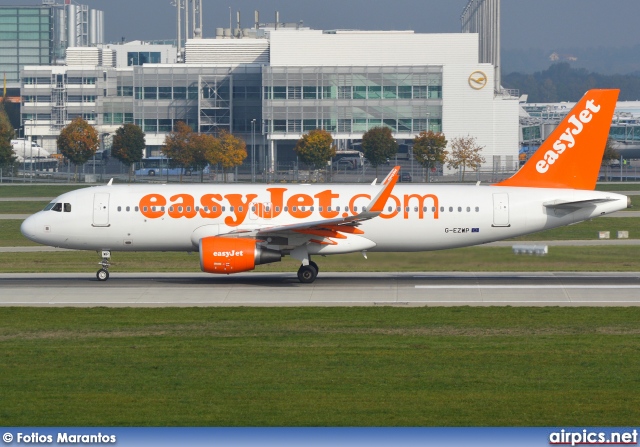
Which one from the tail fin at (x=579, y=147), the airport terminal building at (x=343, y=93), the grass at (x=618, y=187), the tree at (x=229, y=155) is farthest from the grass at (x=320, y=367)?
the airport terminal building at (x=343, y=93)

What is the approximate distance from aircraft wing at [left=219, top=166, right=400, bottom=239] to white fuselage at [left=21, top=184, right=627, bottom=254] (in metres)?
0.85

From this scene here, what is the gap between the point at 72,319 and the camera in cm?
3028

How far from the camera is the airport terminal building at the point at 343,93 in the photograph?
13388 cm

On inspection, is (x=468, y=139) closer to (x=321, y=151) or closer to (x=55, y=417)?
(x=321, y=151)

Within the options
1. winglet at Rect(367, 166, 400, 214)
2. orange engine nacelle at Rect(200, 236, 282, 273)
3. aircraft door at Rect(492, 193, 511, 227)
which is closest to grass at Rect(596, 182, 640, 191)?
aircraft door at Rect(492, 193, 511, 227)

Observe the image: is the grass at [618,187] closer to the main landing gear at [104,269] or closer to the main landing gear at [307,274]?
the main landing gear at [307,274]

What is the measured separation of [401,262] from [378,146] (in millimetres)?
81065

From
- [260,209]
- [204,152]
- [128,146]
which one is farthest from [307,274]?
[128,146]

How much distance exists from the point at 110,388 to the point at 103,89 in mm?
142377

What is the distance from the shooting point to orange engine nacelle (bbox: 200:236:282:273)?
3597 cm

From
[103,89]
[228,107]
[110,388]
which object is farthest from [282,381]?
[103,89]

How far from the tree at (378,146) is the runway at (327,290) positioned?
3066 inches

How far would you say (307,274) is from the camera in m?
38.2

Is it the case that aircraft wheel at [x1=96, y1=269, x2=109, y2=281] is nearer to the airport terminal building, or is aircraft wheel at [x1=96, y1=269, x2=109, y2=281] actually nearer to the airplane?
the airplane
